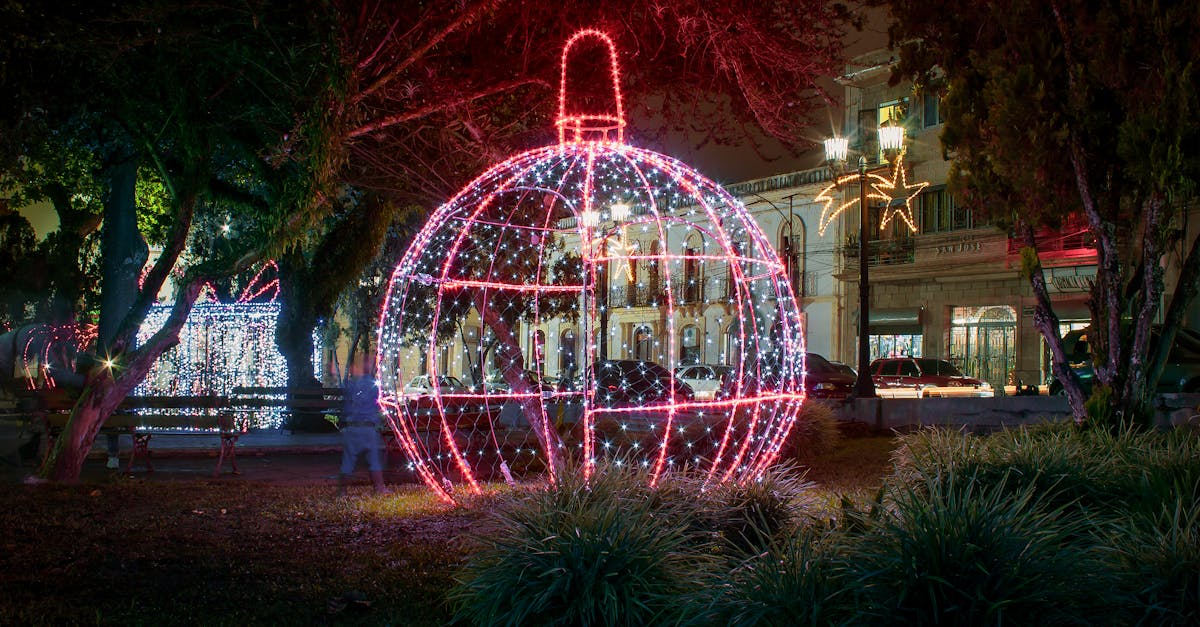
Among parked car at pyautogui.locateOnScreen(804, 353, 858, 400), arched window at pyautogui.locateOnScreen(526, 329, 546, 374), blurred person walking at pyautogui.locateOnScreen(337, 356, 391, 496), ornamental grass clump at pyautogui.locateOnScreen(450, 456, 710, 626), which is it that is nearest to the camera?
ornamental grass clump at pyautogui.locateOnScreen(450, 456, 710, 626)

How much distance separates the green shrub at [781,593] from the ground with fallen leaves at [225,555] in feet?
6.18

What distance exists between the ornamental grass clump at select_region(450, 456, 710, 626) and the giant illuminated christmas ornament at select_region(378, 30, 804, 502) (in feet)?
2.68

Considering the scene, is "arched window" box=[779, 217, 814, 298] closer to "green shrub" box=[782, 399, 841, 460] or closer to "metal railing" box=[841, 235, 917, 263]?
"metal railing" box=[841, 235, 917, 263]

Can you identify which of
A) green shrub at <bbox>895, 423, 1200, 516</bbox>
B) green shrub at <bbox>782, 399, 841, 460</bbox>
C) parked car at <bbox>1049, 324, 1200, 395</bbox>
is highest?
parked car at <bbox>1049, 324, 1200, 395</bbox>

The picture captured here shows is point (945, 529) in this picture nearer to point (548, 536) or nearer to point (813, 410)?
point (548, 536)

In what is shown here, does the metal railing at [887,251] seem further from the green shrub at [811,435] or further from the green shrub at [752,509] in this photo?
the green shrub at [752,509]

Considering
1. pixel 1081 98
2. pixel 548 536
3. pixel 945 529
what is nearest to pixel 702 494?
pixel 548 536

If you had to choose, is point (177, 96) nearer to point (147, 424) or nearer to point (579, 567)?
point (147, 424)

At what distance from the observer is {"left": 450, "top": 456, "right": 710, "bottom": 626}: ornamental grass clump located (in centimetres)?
504

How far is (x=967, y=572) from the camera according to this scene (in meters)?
4.47

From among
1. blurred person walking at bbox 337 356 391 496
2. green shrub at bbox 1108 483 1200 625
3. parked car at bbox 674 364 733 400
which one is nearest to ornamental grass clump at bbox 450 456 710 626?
green shrub at bbox 1108 483 1200 625

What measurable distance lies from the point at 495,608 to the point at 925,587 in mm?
2101

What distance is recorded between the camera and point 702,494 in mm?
6703

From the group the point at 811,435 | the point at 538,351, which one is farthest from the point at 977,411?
the point at 538,351
